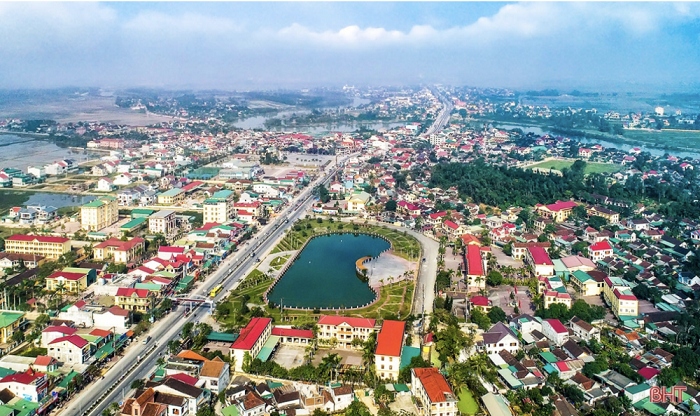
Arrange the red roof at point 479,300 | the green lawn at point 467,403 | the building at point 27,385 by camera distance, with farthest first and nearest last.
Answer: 1. the red roof at point 479,300
2. the green lawn at point 467,403
3. the building at point 27,385

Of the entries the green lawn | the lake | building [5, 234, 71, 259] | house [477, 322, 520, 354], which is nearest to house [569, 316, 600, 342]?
house [477, 322, 520, 354]

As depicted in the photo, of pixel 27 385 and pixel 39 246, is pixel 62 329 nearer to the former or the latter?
pixel 27 385

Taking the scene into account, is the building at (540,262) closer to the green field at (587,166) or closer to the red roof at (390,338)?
the red roof at (390,338)

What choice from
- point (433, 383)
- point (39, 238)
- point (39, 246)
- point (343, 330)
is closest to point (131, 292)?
point (343, 330)

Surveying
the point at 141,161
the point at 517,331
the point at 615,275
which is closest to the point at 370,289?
the point at 517,331

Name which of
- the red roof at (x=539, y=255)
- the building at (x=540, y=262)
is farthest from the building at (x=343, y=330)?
the red roof at (x=539, y=255)

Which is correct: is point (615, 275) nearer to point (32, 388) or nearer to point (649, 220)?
point (649, 220)

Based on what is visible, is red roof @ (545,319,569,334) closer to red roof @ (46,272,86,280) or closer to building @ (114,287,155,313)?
building @ (114,287,155,313)
